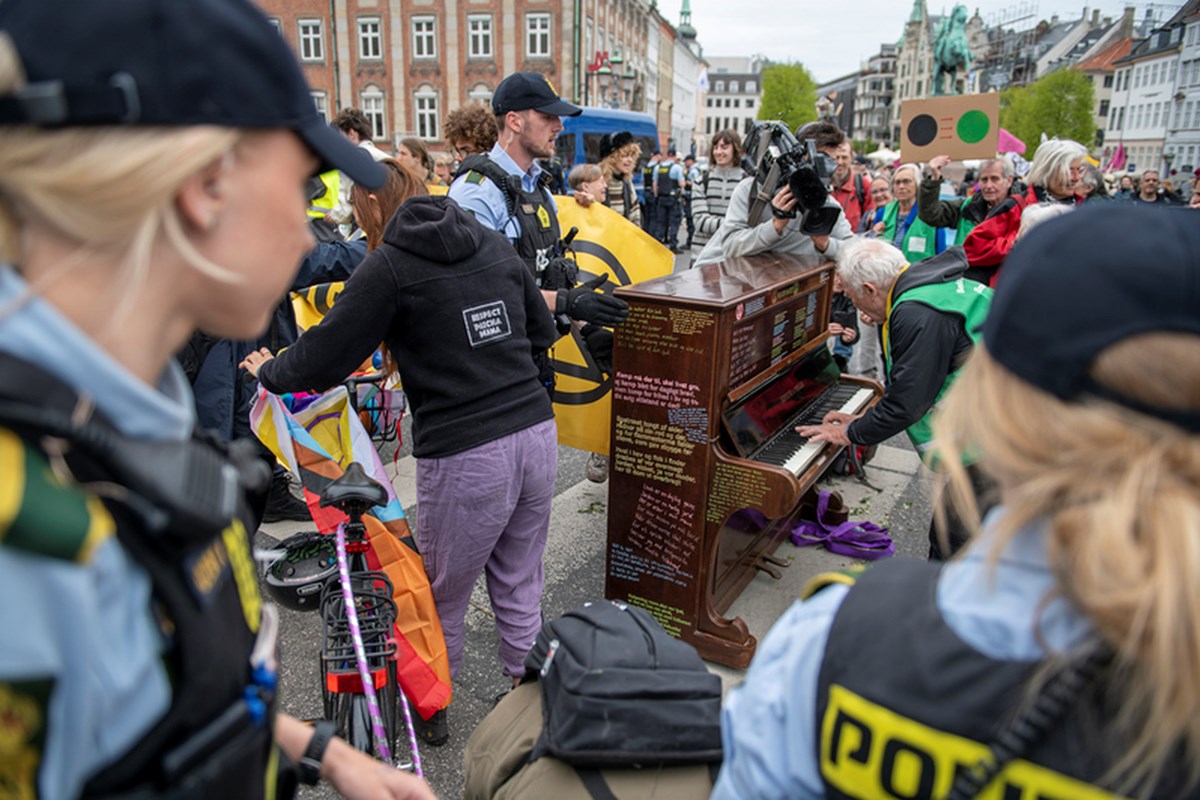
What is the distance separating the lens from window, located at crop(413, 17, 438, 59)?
38250mm

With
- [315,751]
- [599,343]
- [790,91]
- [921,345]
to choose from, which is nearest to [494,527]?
[599,343]

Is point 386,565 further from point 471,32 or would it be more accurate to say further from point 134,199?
point 471,32

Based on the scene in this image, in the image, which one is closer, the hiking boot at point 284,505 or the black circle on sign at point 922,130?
the hiking boot at point 284,505

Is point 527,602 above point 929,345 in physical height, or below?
below

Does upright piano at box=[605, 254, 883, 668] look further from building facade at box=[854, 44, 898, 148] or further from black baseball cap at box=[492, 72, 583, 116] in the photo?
building facade at box=[854, 44, 898, 148]

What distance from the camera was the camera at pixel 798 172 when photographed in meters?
4.11

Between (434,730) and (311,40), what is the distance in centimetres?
4362

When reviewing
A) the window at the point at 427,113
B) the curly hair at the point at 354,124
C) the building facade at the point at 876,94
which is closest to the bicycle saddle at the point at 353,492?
the curly hair at the point at 354,124

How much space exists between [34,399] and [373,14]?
4335 centimetres

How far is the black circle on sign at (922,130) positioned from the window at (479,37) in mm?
35399

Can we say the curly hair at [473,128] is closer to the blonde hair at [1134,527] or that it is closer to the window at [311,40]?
the blonde hair at [1134,527]

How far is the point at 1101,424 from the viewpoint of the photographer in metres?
0.85

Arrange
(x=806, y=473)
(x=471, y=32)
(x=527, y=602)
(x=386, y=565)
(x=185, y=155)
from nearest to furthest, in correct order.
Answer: (x=185, y=155)
(x=386, y=565)
(x=527, y=602)
(x=806, y=473)
(x=471, y=32)

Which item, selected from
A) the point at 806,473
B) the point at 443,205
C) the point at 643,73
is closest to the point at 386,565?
the point at 443,205
